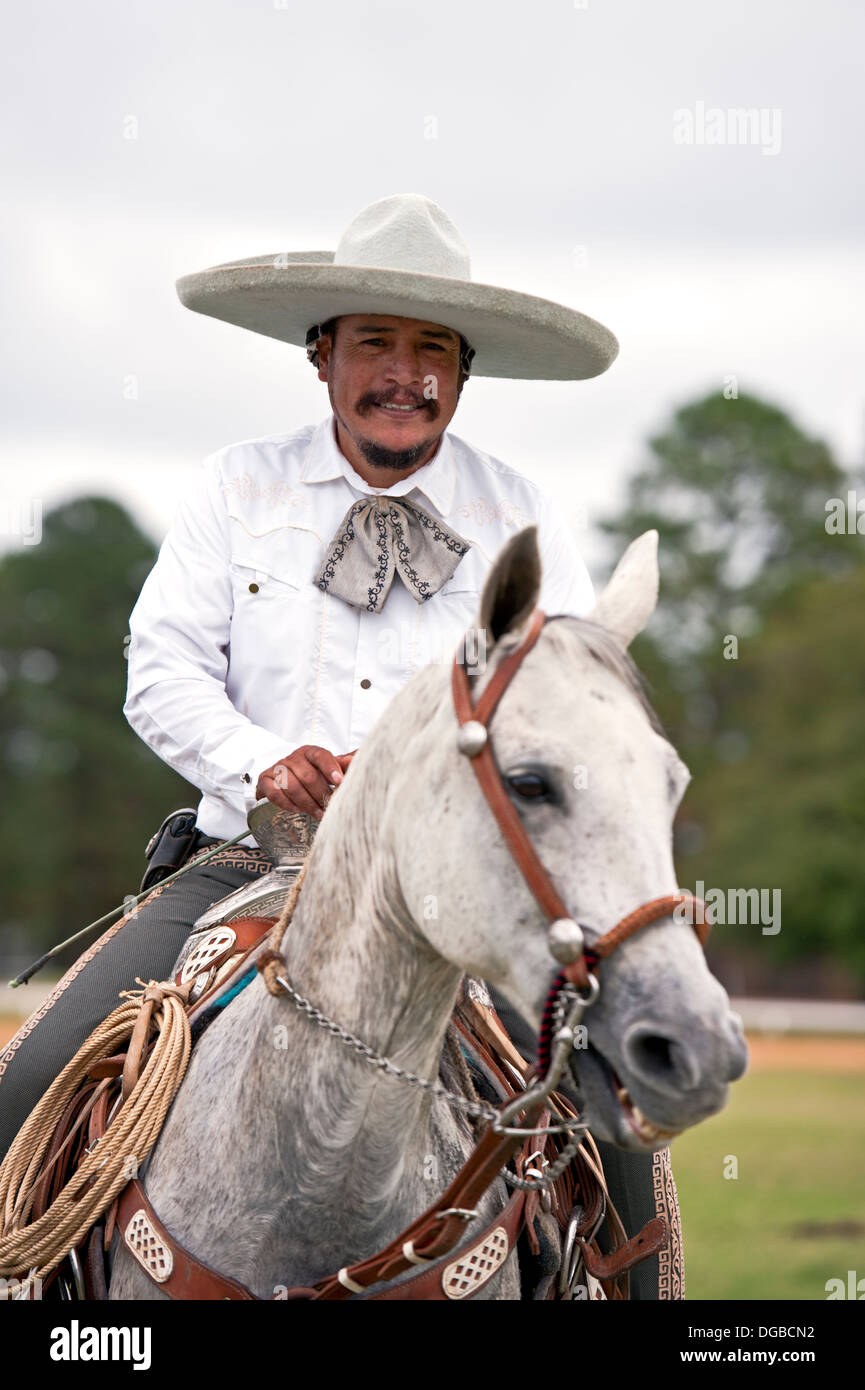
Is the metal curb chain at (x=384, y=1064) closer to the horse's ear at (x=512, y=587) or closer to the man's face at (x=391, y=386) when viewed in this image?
the horse's ear at (x=512, y=587)

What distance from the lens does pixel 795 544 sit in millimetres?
48656

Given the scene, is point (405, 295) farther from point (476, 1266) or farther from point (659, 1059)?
point (476, 1266)

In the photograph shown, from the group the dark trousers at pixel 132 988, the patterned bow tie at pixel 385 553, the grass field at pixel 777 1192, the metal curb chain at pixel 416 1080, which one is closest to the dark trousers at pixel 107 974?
the dark trousers at pixel 132 988

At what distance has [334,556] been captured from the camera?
4270 millimetres

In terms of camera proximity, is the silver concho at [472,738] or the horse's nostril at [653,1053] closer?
the horse's nostril at [653,1053]

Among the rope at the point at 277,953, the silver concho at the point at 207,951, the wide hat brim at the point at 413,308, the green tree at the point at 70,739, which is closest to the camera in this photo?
the rope at the point at 277,953

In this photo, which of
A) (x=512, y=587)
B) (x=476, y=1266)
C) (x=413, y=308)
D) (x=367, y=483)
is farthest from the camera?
(x=367, y=483)

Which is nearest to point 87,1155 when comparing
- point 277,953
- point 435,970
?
point 277,953

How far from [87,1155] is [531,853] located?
1.49m

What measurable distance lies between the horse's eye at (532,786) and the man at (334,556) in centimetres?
139

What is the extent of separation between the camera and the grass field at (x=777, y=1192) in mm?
9898

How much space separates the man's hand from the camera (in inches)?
139
